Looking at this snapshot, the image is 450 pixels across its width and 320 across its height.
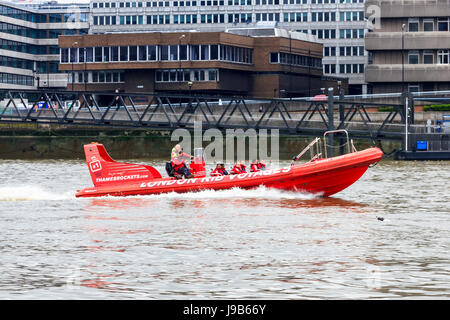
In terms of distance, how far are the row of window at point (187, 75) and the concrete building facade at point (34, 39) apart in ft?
134

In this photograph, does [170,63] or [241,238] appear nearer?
[241,238]

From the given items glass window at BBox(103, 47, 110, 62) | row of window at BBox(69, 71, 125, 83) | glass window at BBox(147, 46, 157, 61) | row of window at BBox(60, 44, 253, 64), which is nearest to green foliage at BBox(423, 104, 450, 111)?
row of window at BBox(60, 44, 253, 64)

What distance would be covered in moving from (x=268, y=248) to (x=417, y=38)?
270 feet

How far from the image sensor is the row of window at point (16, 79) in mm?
150913

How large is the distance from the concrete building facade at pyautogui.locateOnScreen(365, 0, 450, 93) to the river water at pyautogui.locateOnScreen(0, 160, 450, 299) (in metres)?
64.3

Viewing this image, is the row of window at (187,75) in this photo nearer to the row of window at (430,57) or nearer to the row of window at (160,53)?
the row of window at (160,53)

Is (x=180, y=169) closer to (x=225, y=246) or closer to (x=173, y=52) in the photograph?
(x=225, y=246)

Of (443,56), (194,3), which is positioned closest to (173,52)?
(443,56)

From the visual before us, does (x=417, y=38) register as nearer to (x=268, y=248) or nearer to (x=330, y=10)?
(x=330, y=10)

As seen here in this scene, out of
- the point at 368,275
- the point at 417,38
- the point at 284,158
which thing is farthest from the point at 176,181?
the point at 417,38

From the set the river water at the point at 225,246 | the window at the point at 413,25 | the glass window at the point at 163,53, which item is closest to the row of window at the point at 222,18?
the glass window at the point at 163,53

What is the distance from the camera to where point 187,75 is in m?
118

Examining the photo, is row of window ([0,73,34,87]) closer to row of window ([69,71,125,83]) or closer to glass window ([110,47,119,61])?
row of window ([69,71,125,83])
